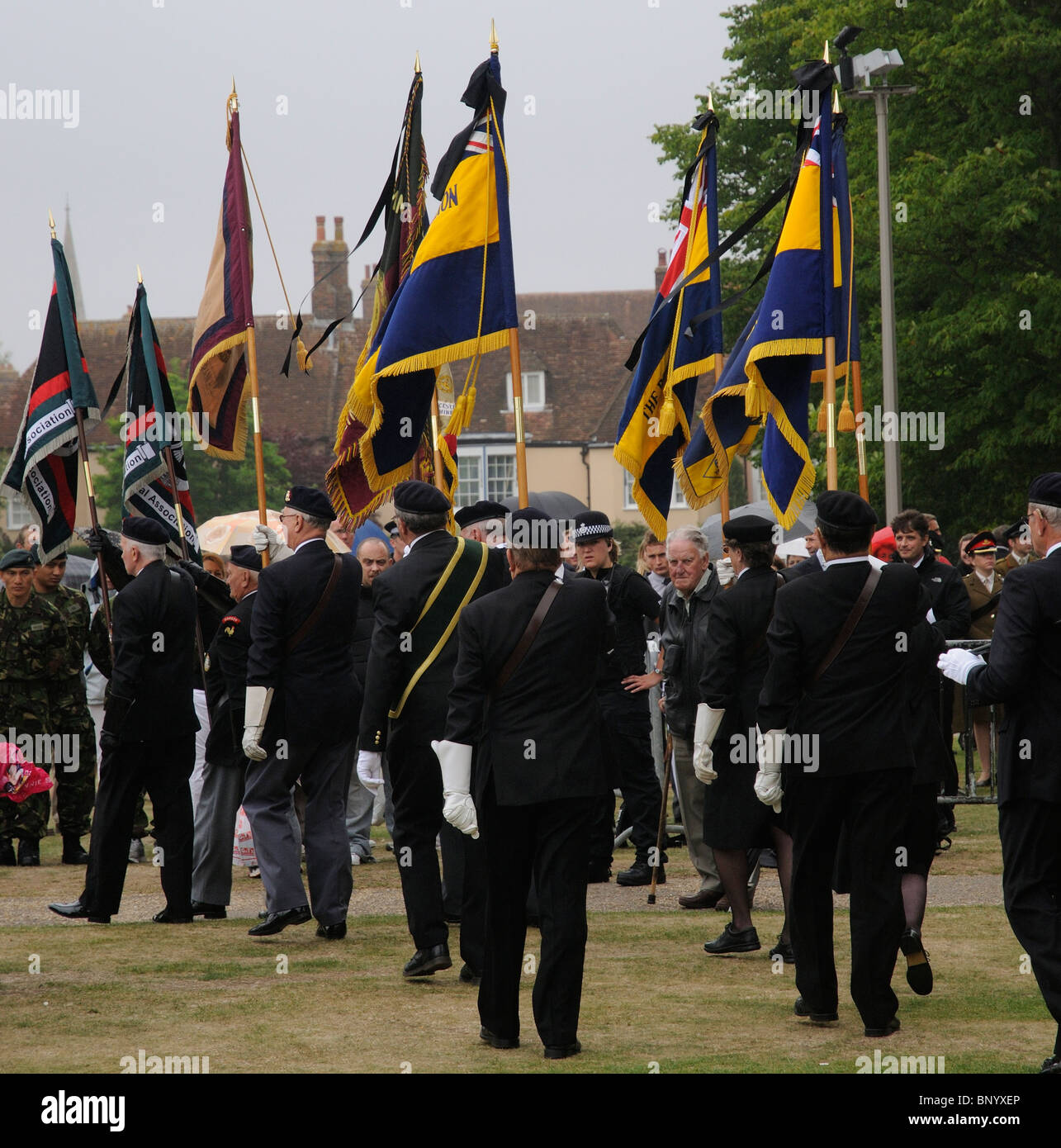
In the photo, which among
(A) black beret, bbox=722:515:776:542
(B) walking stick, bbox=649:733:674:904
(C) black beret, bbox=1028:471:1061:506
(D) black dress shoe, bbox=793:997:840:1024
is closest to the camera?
(C) black beret, bbox=1028:471:1061:506

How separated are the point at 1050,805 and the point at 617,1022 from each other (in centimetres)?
209

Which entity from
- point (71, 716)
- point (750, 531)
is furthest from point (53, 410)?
point (750, 531)

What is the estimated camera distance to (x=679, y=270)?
511 inches

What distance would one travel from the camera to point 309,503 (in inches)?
367

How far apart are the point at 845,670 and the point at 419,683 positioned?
2287mm

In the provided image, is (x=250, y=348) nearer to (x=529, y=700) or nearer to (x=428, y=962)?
(x=428, y=962)

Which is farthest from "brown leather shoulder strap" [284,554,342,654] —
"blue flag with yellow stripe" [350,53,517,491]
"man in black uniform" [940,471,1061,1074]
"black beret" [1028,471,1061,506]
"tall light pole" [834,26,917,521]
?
"tall light pole" [834,26,917,521]

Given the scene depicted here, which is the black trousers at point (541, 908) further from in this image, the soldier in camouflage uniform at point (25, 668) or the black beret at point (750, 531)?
→ the soldier in camouflage uniform at point (25, 668)

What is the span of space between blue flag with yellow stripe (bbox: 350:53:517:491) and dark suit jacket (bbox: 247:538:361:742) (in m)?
1.58

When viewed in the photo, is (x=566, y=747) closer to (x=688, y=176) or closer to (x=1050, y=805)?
(x=1050, y=805)

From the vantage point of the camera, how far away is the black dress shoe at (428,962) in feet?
27.0

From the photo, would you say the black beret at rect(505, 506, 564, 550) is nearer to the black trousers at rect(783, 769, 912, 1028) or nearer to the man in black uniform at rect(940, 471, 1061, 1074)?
the black trousers at rect(783, 769, 912, 1028)

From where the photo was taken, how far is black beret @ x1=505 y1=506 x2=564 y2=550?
22.8 ft

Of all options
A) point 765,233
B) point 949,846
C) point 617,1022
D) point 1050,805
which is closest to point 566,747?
point 617,1022
